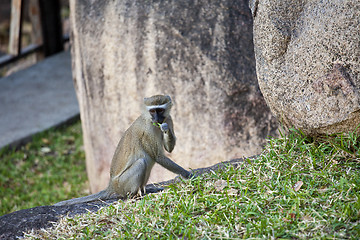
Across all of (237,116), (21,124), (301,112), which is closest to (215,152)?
(237,116)

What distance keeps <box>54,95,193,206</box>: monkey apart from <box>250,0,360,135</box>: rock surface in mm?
998

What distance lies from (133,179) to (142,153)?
30 cm

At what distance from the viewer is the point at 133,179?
4609 mm

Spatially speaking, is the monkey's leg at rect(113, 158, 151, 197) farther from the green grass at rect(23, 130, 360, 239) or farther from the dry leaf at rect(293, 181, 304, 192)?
the dry leaf at rect(293, 181, 304, 192)

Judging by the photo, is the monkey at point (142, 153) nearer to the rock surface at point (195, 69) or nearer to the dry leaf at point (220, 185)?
the dry leaf at point (220, 185)

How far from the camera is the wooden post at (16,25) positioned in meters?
10.2

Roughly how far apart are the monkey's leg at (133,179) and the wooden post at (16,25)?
665cm

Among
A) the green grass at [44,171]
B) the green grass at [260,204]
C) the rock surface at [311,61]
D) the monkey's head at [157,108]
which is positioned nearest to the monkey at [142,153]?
the monkey's head at [157,108]

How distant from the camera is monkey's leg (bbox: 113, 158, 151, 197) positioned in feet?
15.1

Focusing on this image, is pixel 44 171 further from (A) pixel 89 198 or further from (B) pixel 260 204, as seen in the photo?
(B) pixel 260 204

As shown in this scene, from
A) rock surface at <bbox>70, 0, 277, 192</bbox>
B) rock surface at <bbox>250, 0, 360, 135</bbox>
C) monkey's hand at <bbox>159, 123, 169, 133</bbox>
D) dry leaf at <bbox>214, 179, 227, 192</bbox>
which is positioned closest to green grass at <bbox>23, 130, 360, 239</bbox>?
dry leaf at <bbox>214, 179, 227, 192</bbox>

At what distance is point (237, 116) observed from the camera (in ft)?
19.3

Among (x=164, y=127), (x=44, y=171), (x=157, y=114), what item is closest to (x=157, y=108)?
(x=157, y=114)

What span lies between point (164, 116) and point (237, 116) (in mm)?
1388
